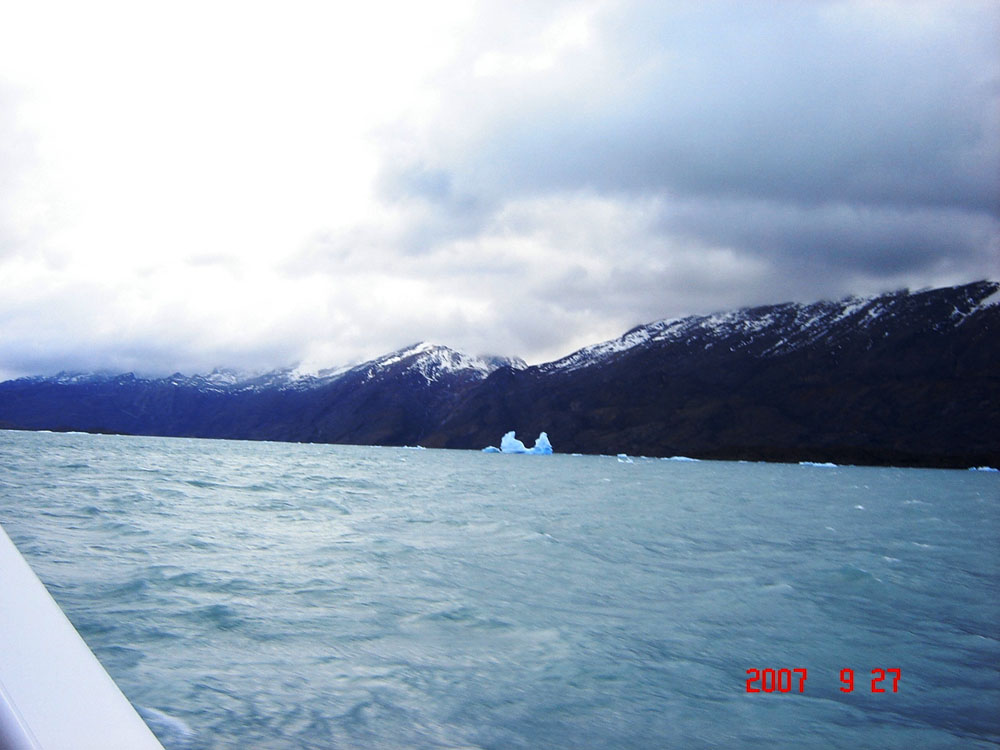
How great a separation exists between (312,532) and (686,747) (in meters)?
12.8

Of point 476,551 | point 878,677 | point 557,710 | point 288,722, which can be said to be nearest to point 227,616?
point 288,722

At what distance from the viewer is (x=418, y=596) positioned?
1038 cm

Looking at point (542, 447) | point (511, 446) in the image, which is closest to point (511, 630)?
point (511, 446)

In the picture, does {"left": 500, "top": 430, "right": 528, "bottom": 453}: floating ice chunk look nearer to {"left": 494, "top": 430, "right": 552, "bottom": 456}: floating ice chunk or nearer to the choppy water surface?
{"left": 494, "top": 430, "right": 552, "bottom": 456}: floating ice chunk

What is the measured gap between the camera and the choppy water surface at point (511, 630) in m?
6.02

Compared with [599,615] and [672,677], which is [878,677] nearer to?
[672,677]

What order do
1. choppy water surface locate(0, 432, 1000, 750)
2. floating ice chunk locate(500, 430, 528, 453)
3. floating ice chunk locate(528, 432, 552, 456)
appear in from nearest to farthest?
choppy water surface locate(0, 432, 1000, 750) < floating ice chunk locate(528, 432, 552, 456) < floating ice chunk locate(500, 430, 528, 453)

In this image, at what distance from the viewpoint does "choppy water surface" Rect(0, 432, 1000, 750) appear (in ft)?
19.8

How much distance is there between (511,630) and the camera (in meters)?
8.77
